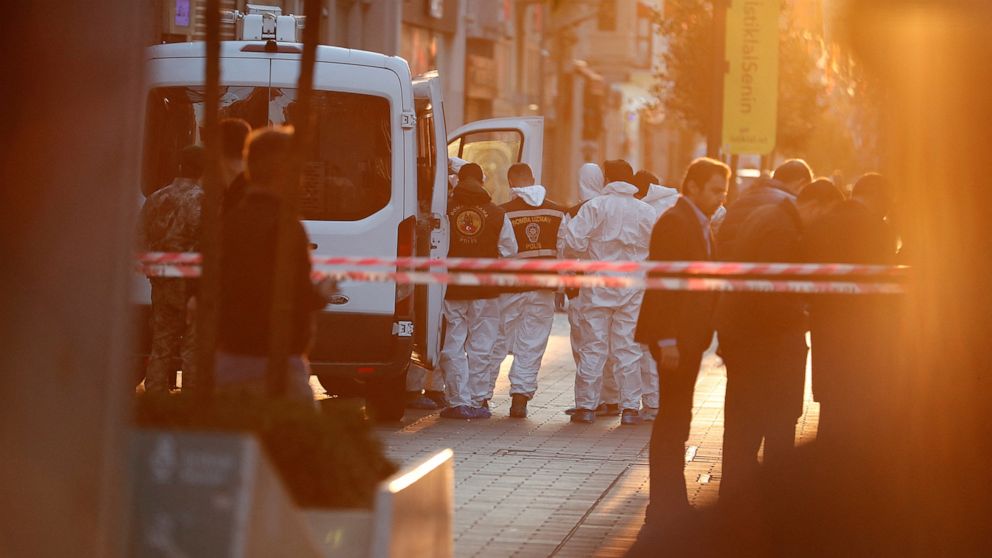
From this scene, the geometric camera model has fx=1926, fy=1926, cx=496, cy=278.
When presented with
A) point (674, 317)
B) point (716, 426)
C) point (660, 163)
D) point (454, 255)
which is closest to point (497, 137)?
point (454, 255)

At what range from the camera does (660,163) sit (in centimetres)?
7181

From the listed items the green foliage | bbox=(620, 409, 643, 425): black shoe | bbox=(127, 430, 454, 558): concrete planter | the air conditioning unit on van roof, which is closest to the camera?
bbox=(127, 430, 454, 558): concrete planter

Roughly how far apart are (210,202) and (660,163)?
66.7 meters

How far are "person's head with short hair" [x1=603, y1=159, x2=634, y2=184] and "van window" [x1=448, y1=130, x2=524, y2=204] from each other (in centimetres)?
248

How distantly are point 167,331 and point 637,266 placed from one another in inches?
123

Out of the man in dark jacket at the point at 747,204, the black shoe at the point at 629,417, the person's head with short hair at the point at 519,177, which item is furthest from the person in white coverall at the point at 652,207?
the man in dark jacket at the point at 747,204

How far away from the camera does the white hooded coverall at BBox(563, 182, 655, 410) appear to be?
12758 mm

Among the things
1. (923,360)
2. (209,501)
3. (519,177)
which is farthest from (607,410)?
(209,501)

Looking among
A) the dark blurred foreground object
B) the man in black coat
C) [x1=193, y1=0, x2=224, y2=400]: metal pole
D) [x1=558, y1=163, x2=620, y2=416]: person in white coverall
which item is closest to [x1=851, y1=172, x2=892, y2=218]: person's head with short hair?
the dark blurred foreground object

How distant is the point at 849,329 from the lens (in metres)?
10.8

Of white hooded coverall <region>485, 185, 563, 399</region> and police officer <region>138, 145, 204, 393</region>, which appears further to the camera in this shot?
white hooded coverall <region>485, 185, 563, 399</region>

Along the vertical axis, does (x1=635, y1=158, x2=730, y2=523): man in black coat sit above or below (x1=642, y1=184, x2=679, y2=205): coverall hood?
below

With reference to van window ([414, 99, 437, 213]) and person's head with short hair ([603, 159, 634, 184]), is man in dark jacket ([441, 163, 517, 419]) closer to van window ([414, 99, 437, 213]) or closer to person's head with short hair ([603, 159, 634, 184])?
van window ([414, 99, 437, 213])

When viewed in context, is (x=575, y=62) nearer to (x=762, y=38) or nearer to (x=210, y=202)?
(x=762, y=38)
